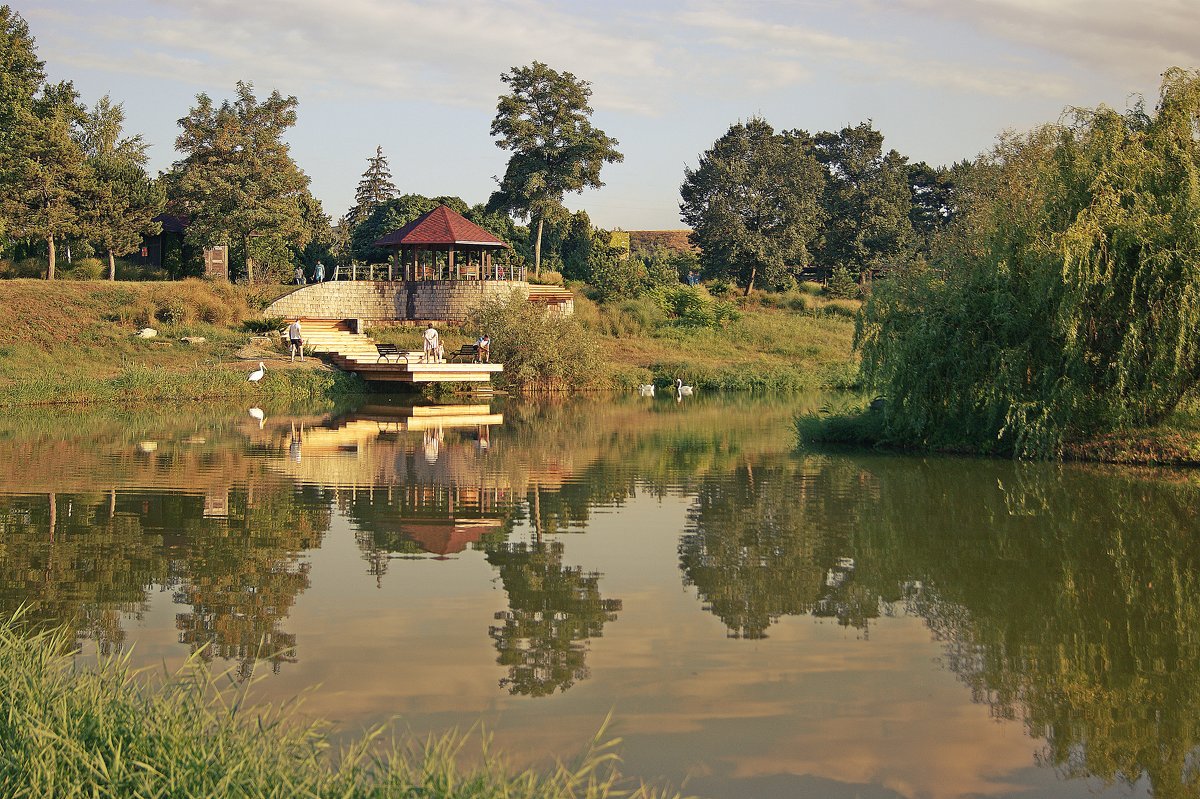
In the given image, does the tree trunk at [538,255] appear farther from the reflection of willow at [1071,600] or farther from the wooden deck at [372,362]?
the reflection of willow at [1071,600]

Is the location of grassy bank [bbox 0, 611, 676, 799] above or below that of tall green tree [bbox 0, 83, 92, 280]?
below

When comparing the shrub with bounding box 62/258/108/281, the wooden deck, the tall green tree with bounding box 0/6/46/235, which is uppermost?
the tall green tree with bounding box 0/6/46/235

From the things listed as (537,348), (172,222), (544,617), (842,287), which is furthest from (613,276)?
(544,617)

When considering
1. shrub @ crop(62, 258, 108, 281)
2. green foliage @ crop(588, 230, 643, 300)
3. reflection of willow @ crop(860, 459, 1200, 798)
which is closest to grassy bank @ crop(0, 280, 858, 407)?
green foliage @ crop(588, 230, 643, 300)

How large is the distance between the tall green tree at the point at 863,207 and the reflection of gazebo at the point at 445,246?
26286 mm

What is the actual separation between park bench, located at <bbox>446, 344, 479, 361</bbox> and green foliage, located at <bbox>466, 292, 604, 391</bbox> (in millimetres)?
751

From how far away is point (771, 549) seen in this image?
13.2 metres

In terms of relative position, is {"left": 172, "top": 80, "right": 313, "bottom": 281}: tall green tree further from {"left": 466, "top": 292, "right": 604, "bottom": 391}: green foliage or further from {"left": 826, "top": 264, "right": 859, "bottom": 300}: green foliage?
{"left": 826, "top": 264, "right": 859, "bottom": 300}: green foliage

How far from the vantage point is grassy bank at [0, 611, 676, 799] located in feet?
16.2

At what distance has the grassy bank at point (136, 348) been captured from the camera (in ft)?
115

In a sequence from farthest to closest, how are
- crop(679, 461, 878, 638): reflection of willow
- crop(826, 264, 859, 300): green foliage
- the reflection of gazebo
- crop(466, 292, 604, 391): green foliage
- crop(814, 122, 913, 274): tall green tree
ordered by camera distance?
crop(814, 122, 913, 274): tall green tree → crop(826, 264, 859, 300): green foliage → the reflection of gazebo → crop(466, 292, 604, 391): green foliage → crop(679, 461, 878, 638): reflection of willow

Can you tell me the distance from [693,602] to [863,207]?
64025 millimetres

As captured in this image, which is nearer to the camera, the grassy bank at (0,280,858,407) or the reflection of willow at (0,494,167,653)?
the reflection of willow at (0,494,167,653)

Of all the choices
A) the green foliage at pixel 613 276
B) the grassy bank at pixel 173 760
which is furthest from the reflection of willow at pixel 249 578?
the green foliage at pixel 613 276
